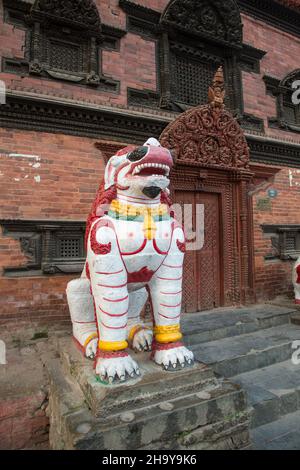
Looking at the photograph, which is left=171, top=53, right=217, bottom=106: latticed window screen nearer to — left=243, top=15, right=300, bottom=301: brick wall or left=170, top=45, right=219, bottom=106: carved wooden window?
left=170, top=45, right=219, bottom=106: carved wooden window

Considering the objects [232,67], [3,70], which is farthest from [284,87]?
[3,70]

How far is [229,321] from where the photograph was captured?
4.43 meters

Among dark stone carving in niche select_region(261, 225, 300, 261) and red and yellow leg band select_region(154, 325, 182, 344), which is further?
dark stone carving in niche select_region(261, 225, 300, 261)

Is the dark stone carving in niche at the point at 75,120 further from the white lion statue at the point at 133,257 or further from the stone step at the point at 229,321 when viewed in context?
the stone step at the point at 229,321

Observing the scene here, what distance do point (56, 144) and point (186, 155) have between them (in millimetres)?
2105

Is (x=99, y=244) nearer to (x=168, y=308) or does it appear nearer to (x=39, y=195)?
(x=168, y=308)

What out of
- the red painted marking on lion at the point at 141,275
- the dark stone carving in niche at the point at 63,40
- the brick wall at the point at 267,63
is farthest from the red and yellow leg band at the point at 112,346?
the brick wall at the point at 267,63

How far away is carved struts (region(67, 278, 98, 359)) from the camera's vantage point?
279 cm

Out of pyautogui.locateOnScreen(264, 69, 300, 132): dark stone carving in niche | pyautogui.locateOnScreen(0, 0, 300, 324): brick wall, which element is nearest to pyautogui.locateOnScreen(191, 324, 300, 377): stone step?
pyautogui.locateOnScreen(0, 0, 300, 324): brick wall

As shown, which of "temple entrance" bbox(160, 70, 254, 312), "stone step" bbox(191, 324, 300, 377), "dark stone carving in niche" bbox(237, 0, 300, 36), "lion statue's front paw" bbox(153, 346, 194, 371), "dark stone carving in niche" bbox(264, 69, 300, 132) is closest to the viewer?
"lion statue's front paw" bbox(153, 346, 194, 371)

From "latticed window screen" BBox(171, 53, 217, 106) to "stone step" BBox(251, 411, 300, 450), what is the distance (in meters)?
5.26

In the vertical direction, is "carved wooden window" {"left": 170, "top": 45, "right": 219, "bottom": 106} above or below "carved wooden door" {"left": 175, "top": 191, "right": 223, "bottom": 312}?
above

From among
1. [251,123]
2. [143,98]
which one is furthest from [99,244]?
[251,123]

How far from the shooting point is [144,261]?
7.75 ft
